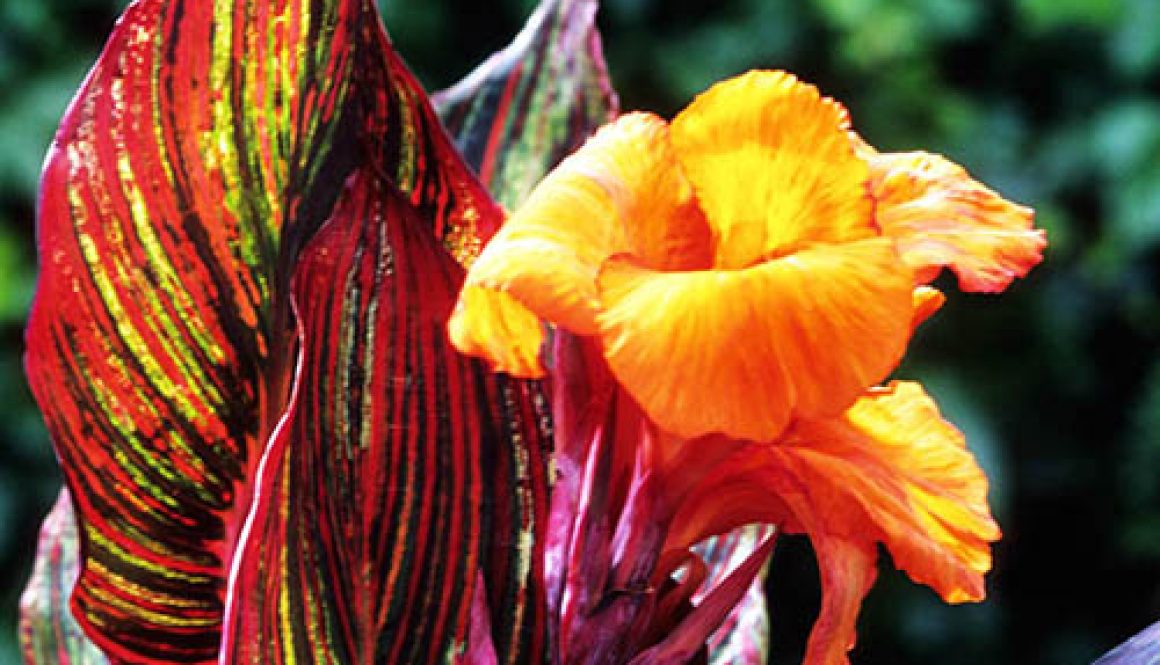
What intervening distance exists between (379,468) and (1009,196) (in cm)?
153

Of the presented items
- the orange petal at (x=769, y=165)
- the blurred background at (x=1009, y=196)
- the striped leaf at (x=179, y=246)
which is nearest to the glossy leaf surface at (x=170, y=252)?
the striped leaf at (x=179, y=246)

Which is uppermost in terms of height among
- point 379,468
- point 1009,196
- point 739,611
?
point 379,468

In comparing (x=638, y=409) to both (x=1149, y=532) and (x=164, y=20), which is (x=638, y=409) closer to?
(x=164, y=20)

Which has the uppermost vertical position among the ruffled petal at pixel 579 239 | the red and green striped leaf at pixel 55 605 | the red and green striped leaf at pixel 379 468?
the ruffled petal at pixel 579 239

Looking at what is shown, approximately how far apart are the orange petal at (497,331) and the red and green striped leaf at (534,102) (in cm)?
19

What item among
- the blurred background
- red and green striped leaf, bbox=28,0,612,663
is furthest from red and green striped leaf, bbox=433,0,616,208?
the blurred background

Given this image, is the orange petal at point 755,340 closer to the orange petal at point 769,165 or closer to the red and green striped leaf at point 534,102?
the orange petal at point 769,165

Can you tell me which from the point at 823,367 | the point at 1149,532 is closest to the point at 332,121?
the point at 823,367

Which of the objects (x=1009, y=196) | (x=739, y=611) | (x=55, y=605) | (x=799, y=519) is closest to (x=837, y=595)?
(x=799, y=519)

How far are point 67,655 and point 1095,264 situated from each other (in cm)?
157

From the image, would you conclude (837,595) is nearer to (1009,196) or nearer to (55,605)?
(55,605)

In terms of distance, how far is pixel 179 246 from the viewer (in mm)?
368

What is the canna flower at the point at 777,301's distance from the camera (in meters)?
0.28

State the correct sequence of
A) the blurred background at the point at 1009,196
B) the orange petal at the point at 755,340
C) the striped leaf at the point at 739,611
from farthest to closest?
the blurred background at the point at 1009,196 < the striped leaf at the point at 739,611 < the orange petal at the point at 755,340
